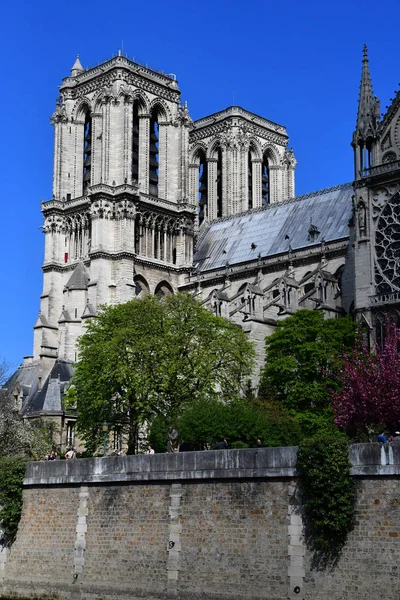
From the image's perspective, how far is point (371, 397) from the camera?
137 feet

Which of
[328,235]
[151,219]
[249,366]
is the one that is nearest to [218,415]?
[249,366]

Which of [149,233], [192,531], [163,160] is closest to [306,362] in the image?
[192,531]

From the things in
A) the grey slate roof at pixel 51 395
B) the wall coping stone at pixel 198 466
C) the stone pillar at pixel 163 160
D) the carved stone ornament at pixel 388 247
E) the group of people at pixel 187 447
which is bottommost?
the wall coping stone at pixel 198 466

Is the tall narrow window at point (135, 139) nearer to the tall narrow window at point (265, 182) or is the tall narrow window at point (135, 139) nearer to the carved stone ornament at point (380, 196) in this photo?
the tall narrow window at point (265, 182)

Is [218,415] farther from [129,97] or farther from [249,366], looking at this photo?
[129,97]

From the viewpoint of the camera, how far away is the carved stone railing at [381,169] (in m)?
52.3

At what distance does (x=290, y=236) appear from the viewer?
70750 millimetres

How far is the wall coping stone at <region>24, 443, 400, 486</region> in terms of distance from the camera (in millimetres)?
25031

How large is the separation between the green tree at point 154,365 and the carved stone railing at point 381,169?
10.5m

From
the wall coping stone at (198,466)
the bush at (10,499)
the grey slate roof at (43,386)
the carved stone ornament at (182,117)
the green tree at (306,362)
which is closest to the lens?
the wall coping stone at (198,466)

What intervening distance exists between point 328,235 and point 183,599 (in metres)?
42.1

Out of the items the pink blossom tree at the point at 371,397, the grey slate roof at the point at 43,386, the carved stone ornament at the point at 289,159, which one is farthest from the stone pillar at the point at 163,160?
the pink blossom tree at the point at 371,397

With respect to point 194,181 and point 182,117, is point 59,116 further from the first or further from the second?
point 194,181

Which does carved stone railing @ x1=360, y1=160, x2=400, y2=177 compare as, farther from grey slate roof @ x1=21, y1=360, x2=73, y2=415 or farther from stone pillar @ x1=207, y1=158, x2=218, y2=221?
stone pillar @ x1=207, y1=158, x2=218, y2=221
